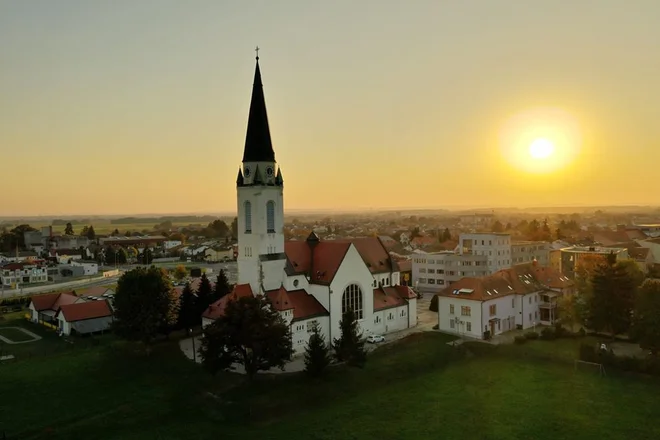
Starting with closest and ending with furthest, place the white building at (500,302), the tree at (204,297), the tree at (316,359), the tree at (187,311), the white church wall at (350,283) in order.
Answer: the tree at (316,359), the white church wall at (350,283), the white building at (500,302), the tree at (187,311), the tree at (204,297)

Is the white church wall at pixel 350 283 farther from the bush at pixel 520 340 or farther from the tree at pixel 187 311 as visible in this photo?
the tree at pixel 187 311

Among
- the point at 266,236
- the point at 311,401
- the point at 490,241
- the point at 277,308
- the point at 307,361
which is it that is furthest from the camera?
the point at 490,241

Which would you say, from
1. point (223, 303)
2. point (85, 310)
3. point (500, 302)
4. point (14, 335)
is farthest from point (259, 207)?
point (14, 335)

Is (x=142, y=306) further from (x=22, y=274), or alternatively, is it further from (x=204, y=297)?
(x=22, y=274)

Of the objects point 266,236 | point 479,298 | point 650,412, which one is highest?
point 266,236

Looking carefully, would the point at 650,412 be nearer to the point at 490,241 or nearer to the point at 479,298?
the point at 479,298

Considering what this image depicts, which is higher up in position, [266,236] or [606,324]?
[266,236]

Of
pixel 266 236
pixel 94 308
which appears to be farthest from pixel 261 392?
pixel 94 308

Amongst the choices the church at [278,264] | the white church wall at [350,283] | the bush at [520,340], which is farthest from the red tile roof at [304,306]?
the bush at [520,340]
